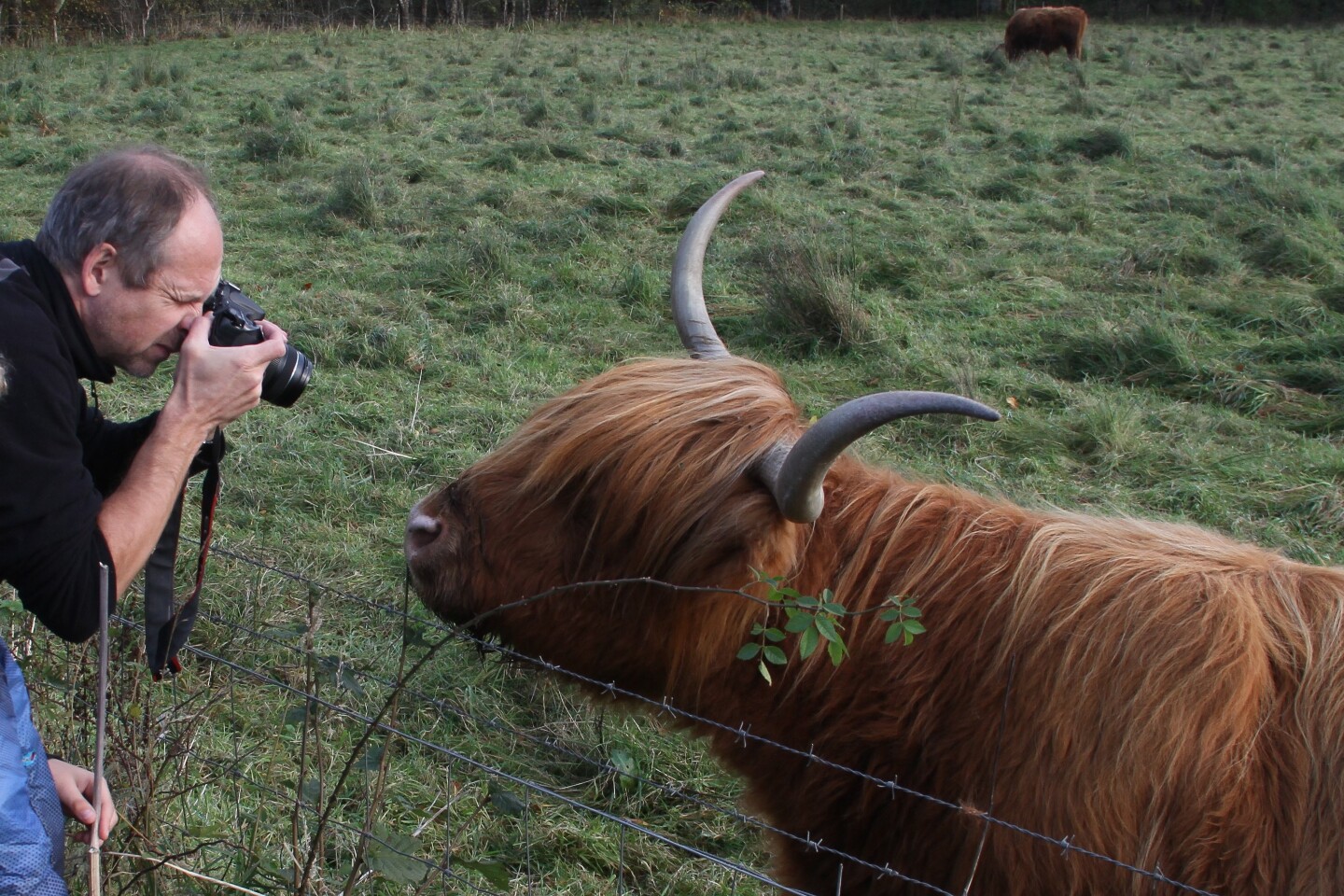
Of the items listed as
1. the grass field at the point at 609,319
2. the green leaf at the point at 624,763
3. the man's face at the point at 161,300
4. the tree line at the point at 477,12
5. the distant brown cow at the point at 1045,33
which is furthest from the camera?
the distant brown cow at the point at 1045,33

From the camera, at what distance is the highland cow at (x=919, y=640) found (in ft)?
5.62

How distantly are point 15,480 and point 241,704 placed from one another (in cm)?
192

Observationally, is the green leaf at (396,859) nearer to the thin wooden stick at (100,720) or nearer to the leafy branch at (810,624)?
the thin wooden stick at (100,720)

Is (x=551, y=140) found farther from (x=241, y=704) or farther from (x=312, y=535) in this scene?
(x=241, y=704)

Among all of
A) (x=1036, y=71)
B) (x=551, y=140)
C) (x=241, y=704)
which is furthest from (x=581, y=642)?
(x=1036, y=71)

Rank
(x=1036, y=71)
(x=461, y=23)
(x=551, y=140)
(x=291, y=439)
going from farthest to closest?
(x=461, y=23)
(x=1036, y=71)
(x=551, y=140)
(x=291, y=439)

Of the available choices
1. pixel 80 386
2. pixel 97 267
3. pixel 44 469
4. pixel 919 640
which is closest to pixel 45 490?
pixel 44 469

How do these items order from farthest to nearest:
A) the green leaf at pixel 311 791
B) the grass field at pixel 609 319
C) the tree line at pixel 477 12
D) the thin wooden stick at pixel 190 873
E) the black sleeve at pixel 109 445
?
the tree line at pixel 477 12, the grass field at pixel 609 319, the green leaf at pixel 311 791, the black sleeve at pixel 109 445, the thin wooden stick at pixel 190 873

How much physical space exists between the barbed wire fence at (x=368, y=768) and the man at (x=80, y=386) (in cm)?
38

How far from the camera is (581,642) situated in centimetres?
223

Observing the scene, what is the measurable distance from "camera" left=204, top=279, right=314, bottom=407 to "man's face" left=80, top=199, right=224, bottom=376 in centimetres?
5

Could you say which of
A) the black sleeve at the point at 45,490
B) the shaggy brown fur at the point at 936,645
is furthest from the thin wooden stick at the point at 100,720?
the shaggy brown fur at the point at 936,645

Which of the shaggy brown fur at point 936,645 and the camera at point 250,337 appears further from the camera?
the camera at point 250,337

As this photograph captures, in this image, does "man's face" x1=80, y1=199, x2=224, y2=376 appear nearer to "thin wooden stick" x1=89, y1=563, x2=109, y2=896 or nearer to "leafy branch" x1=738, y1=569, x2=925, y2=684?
"thin wooden stick" x1=89, y1=563, x2=109, y2=896
